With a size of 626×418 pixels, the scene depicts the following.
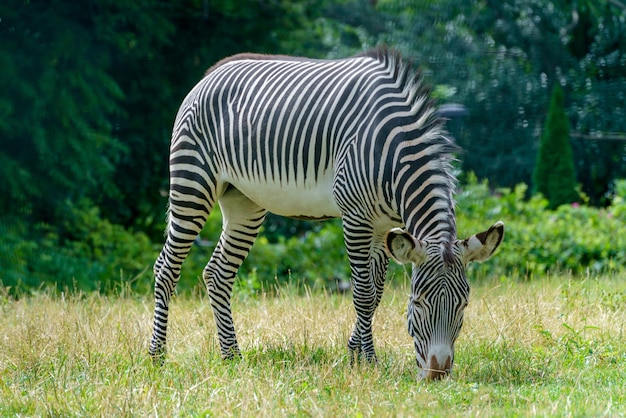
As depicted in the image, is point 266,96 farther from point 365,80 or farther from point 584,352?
point 584,352

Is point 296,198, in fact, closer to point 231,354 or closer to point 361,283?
point 361,283

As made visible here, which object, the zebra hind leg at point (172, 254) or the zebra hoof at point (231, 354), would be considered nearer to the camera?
the zebra hoof at point (231, 354)

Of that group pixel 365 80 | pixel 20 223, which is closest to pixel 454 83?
pixel 20 223

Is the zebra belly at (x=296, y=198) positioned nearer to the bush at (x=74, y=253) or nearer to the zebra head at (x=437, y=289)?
the zebra head at (x=437, y=289)

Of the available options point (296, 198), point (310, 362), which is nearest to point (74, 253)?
point (296, 198)

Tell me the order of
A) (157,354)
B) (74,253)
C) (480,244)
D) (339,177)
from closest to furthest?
(480,244), (339,177), (157,354), (74,253)

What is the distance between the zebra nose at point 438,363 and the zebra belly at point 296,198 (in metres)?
1.45

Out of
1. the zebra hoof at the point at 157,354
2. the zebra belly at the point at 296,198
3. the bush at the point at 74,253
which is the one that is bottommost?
the bush at the point at 74,253

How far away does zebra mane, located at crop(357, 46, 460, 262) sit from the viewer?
5.64 meters

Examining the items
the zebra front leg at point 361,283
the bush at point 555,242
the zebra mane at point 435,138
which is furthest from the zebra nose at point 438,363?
the bush at point 555,242

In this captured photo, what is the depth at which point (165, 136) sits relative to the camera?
13.8 m

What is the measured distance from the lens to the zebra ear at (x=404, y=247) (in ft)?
17.5

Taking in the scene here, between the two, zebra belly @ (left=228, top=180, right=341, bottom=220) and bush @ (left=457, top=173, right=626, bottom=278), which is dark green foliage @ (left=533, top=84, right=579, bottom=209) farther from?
zebra belly @ (left=228, top=180, right=341, bottom=220)

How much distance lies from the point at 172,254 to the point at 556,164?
36.4 feet
